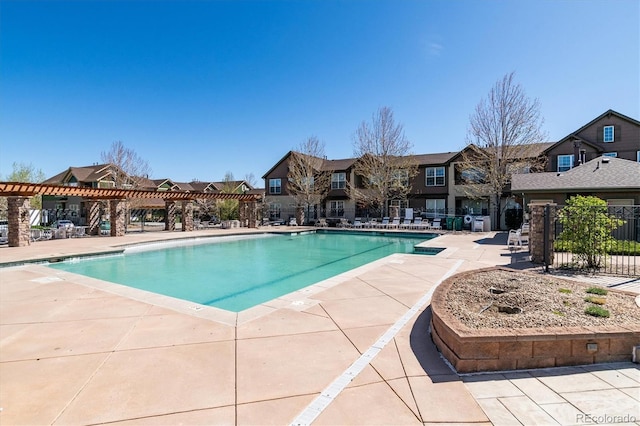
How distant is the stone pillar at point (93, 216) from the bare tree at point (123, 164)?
10832 mm

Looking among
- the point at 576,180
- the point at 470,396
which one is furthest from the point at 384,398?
the point at 576,180

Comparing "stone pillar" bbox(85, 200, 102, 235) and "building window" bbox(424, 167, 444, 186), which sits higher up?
"building window" bbox(424, 167, 444, 186)

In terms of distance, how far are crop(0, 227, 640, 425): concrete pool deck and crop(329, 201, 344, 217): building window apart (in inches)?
1076

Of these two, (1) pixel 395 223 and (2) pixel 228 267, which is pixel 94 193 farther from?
(1) pixel 395 223

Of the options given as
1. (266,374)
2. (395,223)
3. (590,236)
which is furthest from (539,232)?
(395,223)

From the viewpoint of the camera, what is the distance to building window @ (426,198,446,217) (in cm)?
2833

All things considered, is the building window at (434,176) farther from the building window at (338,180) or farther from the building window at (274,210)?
the building window at (274,210)

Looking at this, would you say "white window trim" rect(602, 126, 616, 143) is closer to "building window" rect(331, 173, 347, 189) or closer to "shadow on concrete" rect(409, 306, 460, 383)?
"building window" rect(331, 173, 347, 189)

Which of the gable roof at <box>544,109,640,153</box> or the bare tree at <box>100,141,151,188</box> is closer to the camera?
the gable roof at <box>544,109,640,153</box>

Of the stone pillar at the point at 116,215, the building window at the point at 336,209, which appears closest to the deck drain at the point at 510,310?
the stone pillar at the point at 116,215

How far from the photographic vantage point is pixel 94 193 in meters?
20.0

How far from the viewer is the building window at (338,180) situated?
33.1m

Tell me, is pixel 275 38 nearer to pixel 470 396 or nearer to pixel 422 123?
pixel 422 123

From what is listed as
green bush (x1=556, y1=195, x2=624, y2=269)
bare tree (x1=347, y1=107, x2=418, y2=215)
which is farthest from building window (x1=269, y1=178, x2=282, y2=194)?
green bush (x1=556, y1=195, x2=624, y2=269)
